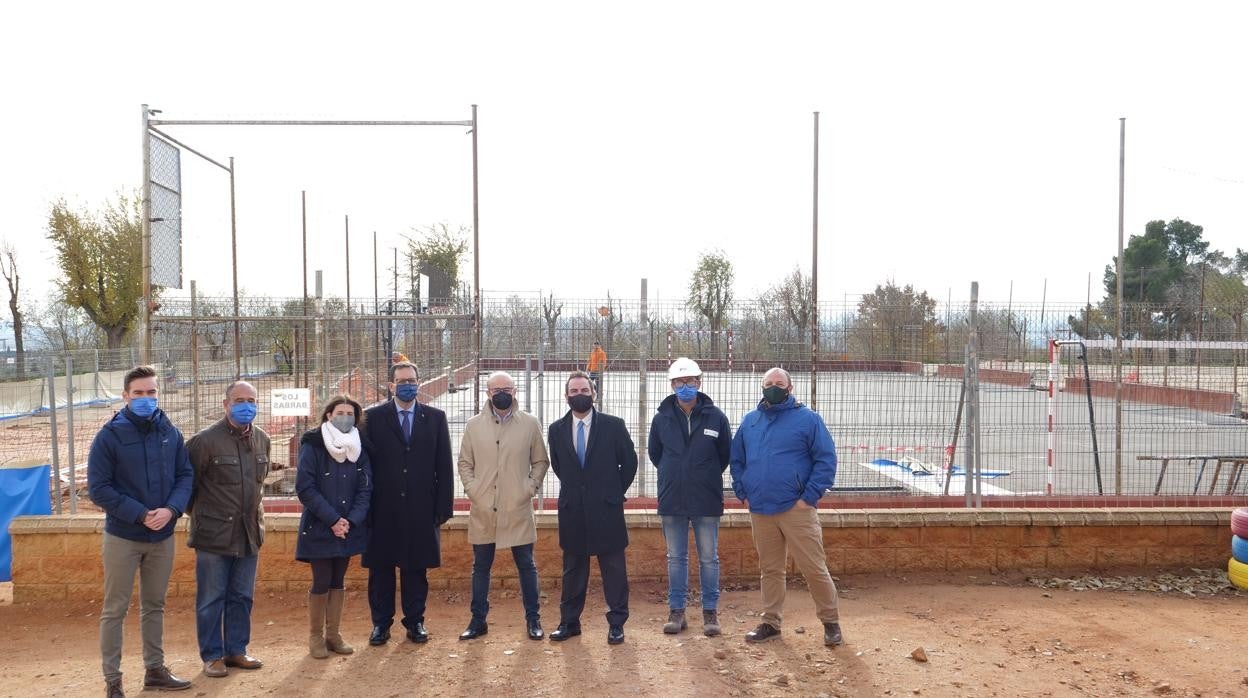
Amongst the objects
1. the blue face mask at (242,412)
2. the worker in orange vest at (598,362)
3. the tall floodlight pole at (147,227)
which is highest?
the tall floodlight pole at (147,227)

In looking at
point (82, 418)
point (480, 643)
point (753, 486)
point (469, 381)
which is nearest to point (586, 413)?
point (753, 486)

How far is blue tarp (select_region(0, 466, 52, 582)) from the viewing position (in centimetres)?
819

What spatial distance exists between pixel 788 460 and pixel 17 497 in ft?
21.7

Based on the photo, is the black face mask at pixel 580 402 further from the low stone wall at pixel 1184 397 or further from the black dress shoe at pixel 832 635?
the low stone wall at pixel 1184 397

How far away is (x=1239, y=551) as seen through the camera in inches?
305

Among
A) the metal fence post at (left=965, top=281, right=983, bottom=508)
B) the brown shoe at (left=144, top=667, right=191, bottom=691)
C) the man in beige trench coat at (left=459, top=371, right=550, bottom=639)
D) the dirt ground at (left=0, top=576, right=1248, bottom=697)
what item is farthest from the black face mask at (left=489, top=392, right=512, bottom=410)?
the metal fence post at (left=965, top=281, right=983, bottom=508)

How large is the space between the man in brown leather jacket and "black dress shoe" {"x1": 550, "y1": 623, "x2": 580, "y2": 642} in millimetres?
1840

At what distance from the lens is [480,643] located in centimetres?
631

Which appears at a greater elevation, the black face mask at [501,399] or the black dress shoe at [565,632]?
the black face mask at [501,399]

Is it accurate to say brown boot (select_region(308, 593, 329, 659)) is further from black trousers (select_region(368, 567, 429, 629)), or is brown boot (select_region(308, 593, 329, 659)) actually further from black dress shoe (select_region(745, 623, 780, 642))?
black dress shoe (select_region(745, 623, 780, 642))

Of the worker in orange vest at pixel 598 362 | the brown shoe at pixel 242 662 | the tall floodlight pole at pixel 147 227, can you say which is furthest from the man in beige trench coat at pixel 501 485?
the tall floodlight pole at pixel 147 227

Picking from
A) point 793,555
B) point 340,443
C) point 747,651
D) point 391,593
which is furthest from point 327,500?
point 793,555

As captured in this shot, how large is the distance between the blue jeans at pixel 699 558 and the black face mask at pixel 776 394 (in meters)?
0.90

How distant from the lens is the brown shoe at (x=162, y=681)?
5.53 m
